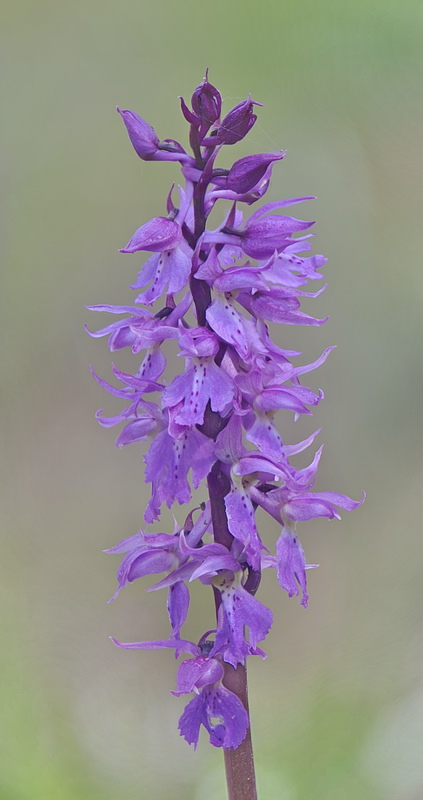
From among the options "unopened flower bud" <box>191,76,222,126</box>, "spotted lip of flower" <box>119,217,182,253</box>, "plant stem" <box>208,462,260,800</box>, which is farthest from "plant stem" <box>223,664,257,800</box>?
"unopened flower bud" <box>191,76,222,126</box>

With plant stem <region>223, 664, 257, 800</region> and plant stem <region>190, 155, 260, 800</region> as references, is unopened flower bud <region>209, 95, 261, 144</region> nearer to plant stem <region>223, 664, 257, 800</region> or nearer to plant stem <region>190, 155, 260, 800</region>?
plant stem <region>190, 155, 260, 800</region>

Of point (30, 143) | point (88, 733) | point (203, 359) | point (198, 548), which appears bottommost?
point (88, 733)

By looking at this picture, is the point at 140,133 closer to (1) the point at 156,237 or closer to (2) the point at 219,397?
(1) the point at 156,237

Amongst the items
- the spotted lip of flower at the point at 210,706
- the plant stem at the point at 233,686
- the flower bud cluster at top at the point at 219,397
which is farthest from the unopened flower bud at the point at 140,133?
the spotted lip of flower at the point at 210,706

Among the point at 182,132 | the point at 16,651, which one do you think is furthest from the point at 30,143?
the point at 16,651

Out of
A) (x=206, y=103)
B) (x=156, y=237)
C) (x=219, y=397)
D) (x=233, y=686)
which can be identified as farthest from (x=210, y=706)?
(x=206, y=103)

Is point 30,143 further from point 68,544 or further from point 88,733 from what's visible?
point 88,733

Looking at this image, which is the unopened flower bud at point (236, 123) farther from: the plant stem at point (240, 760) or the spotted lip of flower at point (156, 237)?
the plant stem at point (240, 760)
